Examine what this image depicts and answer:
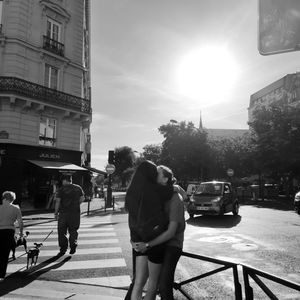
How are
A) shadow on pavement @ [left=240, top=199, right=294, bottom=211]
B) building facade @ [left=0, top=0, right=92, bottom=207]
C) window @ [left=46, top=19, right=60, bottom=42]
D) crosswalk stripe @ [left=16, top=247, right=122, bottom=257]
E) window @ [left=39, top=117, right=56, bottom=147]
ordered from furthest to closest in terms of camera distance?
window @ [left=46, top=19, right=60, bottom=42] < window @ [left=39, top=117, right=56, bottom=147] < shadow on pavement @ [left=240, top=199, right=294, bottom=211] < building facade @ [left=0, top=0, right=92, bottom=207] < crosswalk stripe @ [left=16, top=247, right=122, bottom=257]

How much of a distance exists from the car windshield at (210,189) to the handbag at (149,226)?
12928 mm

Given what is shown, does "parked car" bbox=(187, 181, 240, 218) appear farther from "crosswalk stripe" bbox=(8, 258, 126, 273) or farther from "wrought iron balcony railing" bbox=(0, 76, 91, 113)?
"wrought iron balcony railing" bbox=(0, 76, 91, 113)

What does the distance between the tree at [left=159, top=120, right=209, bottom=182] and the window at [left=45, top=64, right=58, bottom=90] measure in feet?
76.8

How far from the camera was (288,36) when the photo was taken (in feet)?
7.09

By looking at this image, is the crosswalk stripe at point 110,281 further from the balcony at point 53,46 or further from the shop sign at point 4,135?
the balcony at point 53,46

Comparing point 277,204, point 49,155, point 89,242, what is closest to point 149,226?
point 89,242

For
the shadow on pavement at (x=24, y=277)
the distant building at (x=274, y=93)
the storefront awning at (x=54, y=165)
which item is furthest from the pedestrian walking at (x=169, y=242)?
the distant building at (x=274, y=93)

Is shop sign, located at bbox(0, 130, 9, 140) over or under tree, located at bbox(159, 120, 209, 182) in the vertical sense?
under

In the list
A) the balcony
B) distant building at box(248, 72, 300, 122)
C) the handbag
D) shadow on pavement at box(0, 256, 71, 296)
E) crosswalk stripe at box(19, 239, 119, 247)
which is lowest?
shadow on pavement at box(0, 256, 71, 296)

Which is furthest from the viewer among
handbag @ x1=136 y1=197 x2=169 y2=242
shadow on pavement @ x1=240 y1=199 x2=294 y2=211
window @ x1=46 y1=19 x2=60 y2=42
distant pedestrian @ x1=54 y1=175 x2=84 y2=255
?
window @ x1=46 y1=19 x2=60 y2=42

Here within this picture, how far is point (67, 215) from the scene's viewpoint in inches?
312

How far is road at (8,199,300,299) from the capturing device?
5.90 meters

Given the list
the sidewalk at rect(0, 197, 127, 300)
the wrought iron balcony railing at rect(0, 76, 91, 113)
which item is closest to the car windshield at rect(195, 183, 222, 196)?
the sidewalk at rect(0, 197, 127, 300)

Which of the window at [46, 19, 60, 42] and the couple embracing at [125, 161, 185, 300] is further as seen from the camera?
the window at [46, 19, 60, 42]
